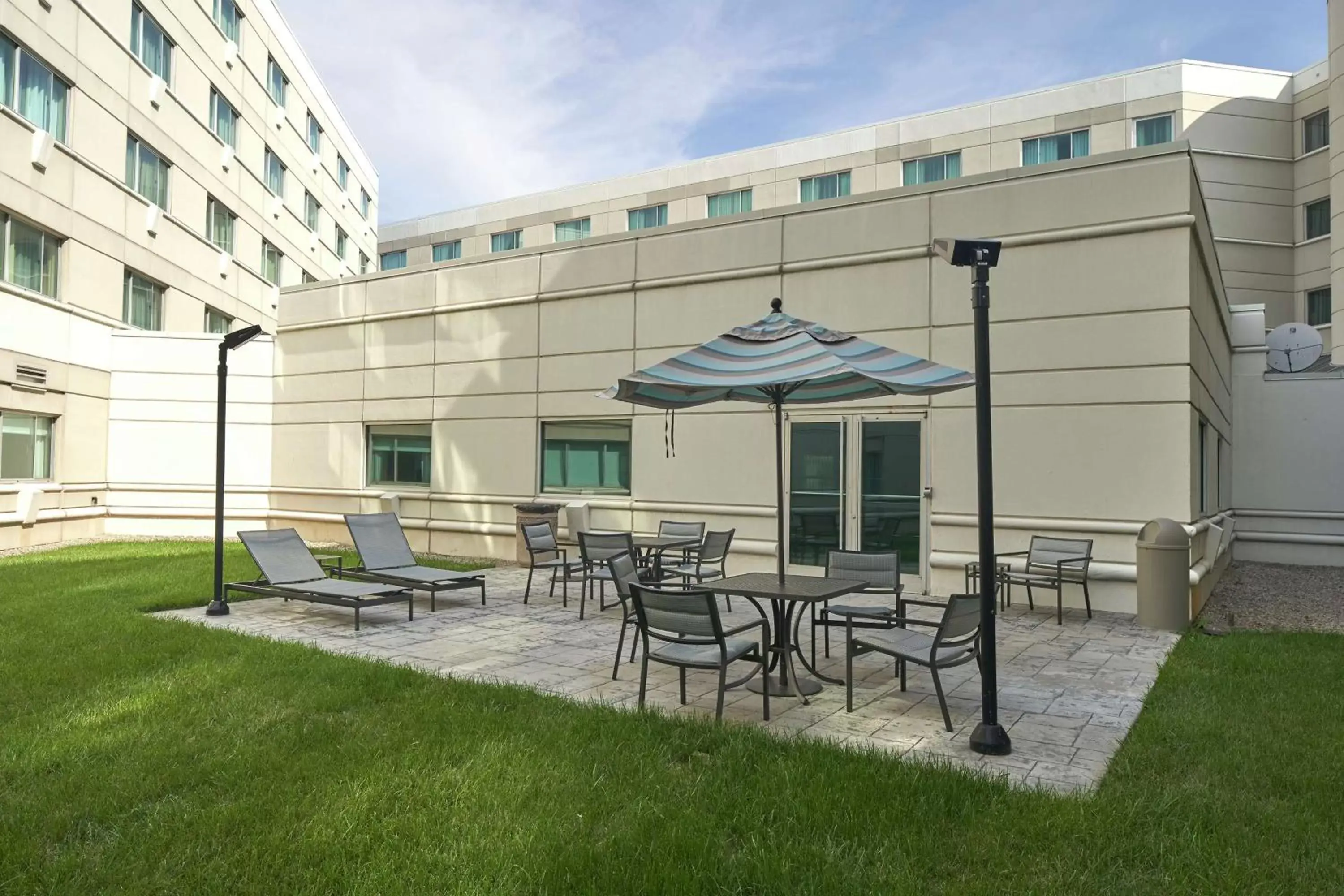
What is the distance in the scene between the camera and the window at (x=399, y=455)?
16297mm

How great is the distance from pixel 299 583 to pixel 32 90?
1319 centimetres

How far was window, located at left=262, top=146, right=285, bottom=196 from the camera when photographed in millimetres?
28750

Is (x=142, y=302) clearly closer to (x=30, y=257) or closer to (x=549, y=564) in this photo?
(x=30, y=257)

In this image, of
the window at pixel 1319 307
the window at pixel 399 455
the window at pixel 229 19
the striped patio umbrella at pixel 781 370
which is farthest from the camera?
the window at pixel 1319 307

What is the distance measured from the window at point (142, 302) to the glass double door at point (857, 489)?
Answer: 1651 centimetres

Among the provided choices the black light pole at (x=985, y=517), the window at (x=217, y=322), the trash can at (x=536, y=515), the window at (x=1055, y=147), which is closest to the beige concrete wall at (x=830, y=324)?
the trash can at (x=536, y=515)

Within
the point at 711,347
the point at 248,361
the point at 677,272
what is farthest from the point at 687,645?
the point at 248,361

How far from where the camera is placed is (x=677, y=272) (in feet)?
43.7

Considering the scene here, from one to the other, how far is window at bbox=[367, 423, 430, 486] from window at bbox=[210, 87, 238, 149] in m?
13.7

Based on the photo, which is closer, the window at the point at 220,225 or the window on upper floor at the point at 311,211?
the window at the point at 220,225

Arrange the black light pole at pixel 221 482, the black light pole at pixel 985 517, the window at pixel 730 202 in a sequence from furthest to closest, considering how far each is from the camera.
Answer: the window at pixel 730 202
the black light pole at pixel 221 482
the black light pole at pixel 985 517

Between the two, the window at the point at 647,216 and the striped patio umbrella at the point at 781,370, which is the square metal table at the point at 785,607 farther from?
the window at the point at 647,216

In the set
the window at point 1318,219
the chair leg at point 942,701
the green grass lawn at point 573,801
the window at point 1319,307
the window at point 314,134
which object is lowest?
the green grass lawn at point 573,801

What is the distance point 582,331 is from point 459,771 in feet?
34.4
